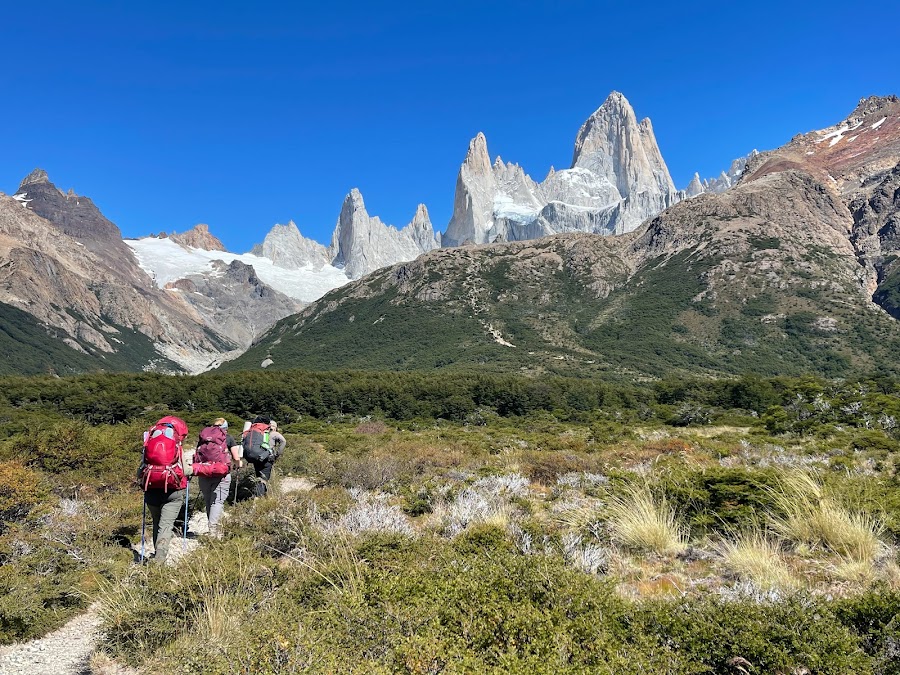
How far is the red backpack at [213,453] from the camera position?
8759 mm

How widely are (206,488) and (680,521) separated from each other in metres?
8.10

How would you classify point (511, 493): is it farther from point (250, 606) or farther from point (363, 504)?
point (250, 606)

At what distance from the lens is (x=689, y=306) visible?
15812 centimetres

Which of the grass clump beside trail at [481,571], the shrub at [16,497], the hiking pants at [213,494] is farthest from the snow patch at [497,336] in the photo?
the shrub at [16,497]

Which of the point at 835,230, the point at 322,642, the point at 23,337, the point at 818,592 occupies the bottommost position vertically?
the point at 818,592

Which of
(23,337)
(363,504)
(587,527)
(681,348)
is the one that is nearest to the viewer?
(587,527)

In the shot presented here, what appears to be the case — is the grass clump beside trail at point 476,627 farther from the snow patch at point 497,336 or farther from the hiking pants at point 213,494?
the snow patch at point 497,336

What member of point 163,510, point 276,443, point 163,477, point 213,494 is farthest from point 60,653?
point 276,443

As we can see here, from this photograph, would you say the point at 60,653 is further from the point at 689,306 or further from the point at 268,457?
the point at 689,306

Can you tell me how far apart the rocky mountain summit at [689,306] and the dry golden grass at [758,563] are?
113 meters

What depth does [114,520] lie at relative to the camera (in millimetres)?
8727

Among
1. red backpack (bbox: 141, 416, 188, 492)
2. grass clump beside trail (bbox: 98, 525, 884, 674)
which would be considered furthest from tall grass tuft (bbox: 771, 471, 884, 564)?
red backpack (bbox: 141, 416, 188, 492)

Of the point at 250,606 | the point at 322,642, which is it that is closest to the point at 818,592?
the point at 322,642

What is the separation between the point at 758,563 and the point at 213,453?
8.57 m
